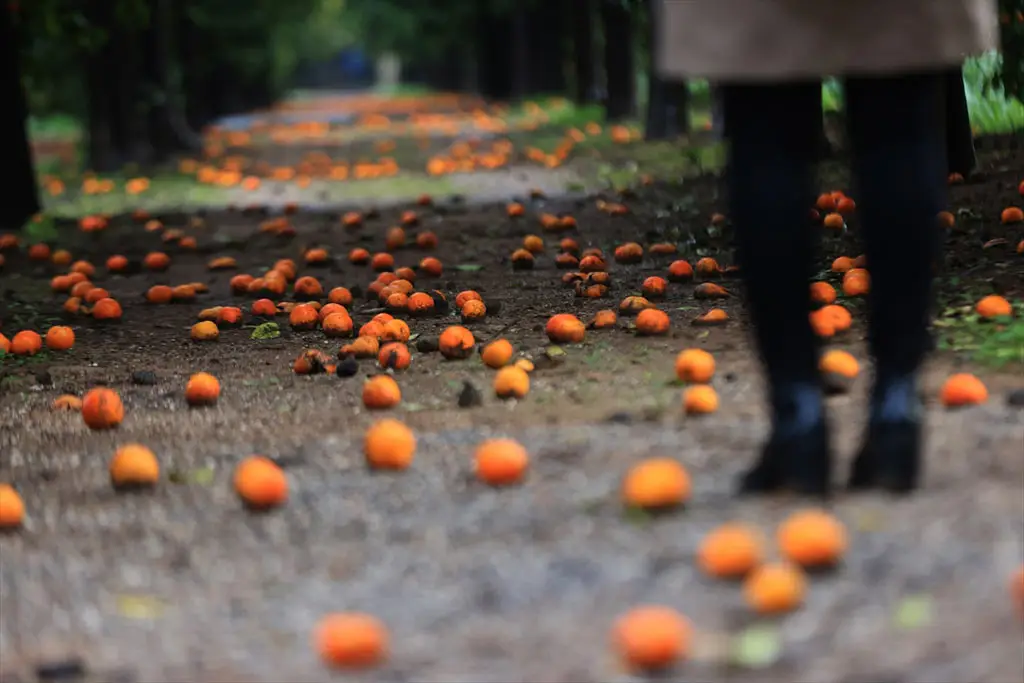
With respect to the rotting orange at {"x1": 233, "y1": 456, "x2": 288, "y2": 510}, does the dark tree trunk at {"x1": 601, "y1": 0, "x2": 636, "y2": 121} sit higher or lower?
higher

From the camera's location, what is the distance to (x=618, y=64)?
2067 cm

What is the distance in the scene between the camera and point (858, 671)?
2527 millimetres

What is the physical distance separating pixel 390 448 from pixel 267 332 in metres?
2.83

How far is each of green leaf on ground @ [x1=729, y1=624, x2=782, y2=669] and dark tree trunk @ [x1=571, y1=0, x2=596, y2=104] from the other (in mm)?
21554

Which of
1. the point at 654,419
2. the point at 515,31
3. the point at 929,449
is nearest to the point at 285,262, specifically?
the point at 654,419

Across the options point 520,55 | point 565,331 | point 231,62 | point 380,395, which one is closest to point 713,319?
point 565,331

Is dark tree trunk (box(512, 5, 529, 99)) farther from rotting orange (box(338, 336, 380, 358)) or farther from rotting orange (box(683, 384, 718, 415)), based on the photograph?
rotting orange (box(683, 384, 718, 415))

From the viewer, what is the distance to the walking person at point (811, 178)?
10.3 ft

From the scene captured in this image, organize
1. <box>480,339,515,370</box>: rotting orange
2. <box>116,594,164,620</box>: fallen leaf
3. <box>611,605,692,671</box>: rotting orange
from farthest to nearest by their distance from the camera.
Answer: <box>480,339,515,370</box>: rotting orange, <box>116,594,164,620</box>: fallen leaf, <box>611,605,692,671</box>: rotting orange

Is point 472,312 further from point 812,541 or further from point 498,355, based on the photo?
point 812,541

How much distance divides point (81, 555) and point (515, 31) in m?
30.4

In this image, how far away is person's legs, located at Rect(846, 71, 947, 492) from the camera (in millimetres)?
3137

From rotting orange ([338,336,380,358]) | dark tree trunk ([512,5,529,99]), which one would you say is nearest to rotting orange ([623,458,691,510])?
rotting orange ([338,336,380,358])

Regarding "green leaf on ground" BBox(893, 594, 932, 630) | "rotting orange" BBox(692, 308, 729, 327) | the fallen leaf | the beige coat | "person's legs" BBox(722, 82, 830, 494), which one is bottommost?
the fallen leaf
